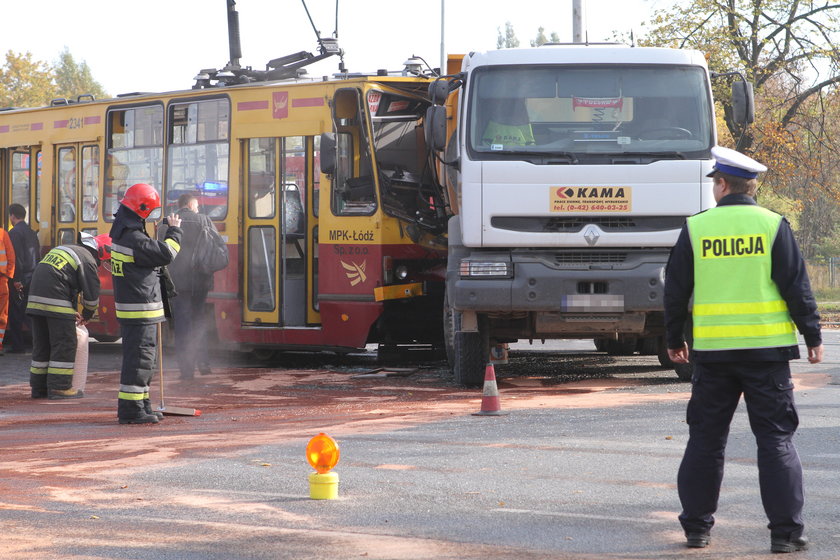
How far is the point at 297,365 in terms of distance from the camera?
48.1 ft

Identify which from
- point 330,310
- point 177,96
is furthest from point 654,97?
point 177,96

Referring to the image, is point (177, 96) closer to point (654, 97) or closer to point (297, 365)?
point (297, 365)

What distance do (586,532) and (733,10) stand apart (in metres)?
26.0

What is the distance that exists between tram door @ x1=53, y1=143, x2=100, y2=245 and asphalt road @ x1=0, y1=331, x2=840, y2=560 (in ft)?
15.7

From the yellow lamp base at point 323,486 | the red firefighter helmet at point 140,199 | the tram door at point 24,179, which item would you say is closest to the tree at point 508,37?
the tram door at point 24,179

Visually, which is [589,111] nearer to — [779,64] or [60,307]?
[60,307]

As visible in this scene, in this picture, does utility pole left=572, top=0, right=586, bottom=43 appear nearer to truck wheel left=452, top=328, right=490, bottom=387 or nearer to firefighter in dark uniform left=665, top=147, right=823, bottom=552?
truck wheel left=452, top=328, right=490, bottom=387

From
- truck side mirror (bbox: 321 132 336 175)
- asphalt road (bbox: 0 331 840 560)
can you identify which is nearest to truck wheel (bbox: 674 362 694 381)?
asphalt road (bbox: 0 331 840 560)

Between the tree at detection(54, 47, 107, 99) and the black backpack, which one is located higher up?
the tree at detection(54, 47, 107, 99)

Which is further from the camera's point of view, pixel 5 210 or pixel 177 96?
pixel 5 210

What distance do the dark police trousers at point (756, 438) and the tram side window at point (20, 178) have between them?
1362 cm

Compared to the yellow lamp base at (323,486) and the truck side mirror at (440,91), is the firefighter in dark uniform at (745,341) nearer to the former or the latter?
the yellow lamp base at (323,486)

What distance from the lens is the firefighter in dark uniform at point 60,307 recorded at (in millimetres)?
11445

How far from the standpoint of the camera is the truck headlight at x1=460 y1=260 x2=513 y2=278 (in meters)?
10.8
